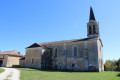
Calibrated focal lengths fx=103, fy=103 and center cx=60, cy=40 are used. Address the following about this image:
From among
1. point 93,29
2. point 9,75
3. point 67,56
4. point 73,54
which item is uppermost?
point 93,29

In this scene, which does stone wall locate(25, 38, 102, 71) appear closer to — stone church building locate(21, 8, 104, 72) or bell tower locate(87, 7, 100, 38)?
stone church building locate(21, 8, 104, 72)

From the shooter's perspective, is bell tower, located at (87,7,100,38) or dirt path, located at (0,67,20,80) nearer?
dirt path, located at (0,67,20,80)

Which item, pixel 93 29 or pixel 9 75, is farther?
pixel 93 29

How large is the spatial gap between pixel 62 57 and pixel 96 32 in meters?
11.7

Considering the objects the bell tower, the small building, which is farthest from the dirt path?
the bell tower

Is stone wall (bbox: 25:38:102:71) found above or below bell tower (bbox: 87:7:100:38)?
below

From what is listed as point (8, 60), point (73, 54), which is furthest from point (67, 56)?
point (8, 60)

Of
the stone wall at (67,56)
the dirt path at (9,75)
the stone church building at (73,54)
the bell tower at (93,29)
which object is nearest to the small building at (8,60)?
the stone church building at (73,54)

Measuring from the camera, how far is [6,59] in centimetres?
3412

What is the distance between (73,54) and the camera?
90.9ft

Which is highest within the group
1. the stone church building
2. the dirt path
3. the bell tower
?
the bell tower

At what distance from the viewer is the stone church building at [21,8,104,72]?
2517 centimetres

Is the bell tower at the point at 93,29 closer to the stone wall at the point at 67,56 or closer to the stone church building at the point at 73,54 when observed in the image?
the stone church building at the point at 73,54

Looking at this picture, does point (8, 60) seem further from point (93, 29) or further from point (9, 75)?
point (93, 29)
